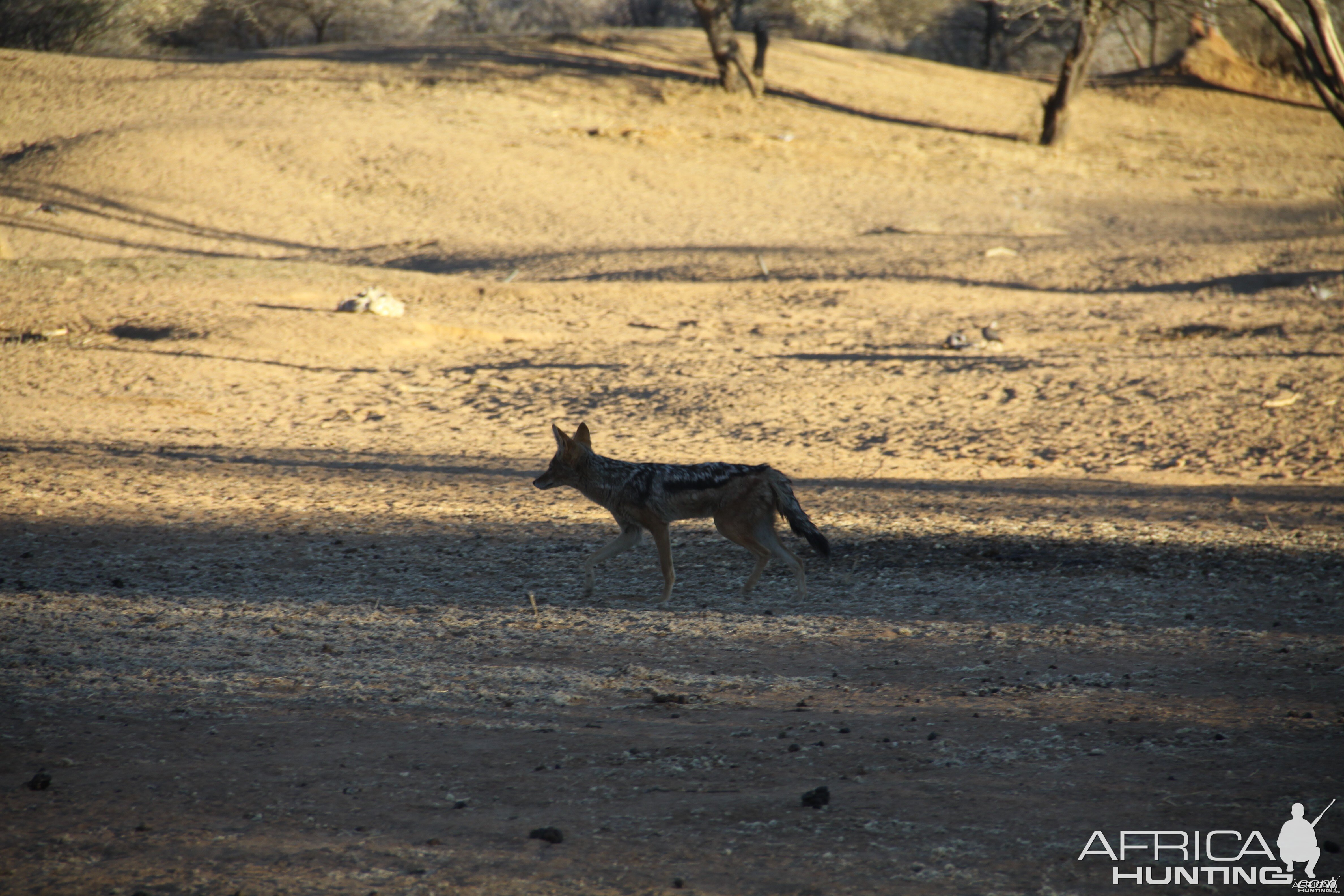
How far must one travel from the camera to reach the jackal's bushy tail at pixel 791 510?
6.16 metres

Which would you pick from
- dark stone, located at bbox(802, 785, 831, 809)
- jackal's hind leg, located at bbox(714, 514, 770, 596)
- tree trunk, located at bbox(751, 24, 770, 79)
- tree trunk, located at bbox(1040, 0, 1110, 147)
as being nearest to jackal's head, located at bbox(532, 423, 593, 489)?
jackal's hind leg, located at bbox(714, 514, 770, 596)

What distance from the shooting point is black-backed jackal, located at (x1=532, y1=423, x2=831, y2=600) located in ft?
20.4

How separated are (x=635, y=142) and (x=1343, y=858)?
25.5m

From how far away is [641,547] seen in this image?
7.87 meters

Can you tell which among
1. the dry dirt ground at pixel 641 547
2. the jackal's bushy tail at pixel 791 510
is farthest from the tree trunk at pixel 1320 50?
the jackal's bushy tail at pixel 791 510

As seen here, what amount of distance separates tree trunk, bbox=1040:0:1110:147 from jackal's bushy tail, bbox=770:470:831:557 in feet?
85.0

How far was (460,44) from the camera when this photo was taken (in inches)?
1334

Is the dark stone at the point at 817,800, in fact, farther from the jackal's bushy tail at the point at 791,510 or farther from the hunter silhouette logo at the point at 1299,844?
the jackal's bushy tail at the point at 791,510

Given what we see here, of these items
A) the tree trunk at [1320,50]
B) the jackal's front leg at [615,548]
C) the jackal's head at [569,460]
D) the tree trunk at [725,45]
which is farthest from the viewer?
the tree trunk at [725,45]

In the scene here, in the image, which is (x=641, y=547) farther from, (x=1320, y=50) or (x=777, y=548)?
(x=1320, y=50)

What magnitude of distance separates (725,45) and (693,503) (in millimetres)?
27621

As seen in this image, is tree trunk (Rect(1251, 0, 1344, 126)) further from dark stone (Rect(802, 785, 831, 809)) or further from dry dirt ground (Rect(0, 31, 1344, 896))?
dark stone (Rect(802, 785, 831, 809))

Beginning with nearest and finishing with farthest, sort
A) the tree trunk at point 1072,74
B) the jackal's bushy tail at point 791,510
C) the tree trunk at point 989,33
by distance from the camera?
the jackal's bushy tail at point 791,510 < the tree trunk at point 1072,74 < the tree trunk at point 989,33

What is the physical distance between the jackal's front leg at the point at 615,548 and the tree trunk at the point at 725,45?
26.8 metres
